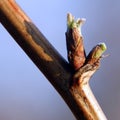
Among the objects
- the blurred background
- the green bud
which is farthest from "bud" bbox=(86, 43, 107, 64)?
the blurred background

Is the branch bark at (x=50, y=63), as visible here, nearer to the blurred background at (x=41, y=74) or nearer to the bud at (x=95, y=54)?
the bud at (x=95, y=54)

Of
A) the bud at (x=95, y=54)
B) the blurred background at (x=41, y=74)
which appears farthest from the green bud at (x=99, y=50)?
the blurred background at (x=41, y=74)

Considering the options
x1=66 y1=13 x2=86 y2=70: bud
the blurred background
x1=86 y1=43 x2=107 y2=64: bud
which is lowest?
the blurred background

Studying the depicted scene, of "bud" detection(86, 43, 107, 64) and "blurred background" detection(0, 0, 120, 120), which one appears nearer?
"bud" detection(86, 43, 107, 64)

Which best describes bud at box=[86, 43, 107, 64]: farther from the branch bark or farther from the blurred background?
the blurred background

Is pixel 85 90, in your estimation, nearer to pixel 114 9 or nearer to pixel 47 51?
pixel 47 51

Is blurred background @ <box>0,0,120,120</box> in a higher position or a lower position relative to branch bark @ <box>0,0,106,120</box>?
lower
